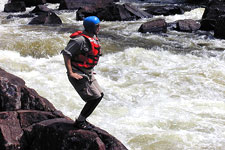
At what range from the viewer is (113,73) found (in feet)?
29.4

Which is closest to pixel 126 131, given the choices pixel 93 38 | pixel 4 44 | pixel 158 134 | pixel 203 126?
pixel 158 134

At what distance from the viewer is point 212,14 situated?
15.6 meters

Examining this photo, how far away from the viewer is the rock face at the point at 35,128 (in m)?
3.73

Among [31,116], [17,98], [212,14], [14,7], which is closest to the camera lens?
[31,116]

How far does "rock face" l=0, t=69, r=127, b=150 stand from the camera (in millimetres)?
3727

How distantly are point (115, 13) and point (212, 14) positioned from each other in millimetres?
4493

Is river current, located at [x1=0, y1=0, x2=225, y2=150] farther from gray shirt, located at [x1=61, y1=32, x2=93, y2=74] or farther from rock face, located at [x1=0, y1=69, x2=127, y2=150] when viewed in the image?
gray shirt, located at [x1=61, y1=32, x2=93, y2=74]

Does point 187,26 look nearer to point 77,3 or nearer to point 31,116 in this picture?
point 77,3

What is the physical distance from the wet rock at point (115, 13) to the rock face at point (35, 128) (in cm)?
1233

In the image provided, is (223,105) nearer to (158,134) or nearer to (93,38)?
(158,134)

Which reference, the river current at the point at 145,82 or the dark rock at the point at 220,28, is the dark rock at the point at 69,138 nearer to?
the river current at the point at 145,82

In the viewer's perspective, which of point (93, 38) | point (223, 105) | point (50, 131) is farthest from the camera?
point (223, 105)

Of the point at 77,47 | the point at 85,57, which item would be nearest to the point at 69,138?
the point at 85,57

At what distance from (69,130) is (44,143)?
366 millimetres
